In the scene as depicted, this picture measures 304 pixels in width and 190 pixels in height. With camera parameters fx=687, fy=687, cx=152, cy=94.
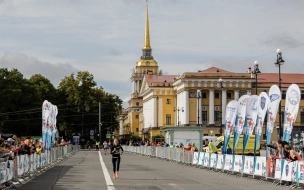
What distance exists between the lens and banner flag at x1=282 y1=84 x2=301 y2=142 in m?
27.0

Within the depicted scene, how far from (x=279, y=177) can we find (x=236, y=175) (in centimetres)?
609

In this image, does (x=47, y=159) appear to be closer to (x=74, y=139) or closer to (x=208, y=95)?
(x=74, y=139)

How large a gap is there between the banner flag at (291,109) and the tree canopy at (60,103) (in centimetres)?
7886

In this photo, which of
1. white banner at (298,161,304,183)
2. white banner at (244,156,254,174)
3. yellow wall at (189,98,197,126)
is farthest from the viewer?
yellow wall at (189,98,197,126)

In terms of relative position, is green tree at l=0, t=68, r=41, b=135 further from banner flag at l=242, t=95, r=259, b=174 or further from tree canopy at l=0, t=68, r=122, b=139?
banner flag at l=242, t=95, r=259, b=174

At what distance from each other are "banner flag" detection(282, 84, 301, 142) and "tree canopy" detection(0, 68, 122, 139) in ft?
259

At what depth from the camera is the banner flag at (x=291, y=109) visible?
26953 millimetres

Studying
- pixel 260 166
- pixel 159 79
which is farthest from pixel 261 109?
pixel 159 79

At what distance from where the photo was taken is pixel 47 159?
41.0 m

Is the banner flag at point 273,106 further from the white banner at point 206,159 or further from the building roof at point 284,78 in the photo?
the building roof at point 284,78

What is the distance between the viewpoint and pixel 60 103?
12600cm

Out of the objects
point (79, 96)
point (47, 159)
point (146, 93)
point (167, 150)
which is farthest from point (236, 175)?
point (146, 93)

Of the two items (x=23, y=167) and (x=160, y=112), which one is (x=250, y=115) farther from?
(x=160, y=112)

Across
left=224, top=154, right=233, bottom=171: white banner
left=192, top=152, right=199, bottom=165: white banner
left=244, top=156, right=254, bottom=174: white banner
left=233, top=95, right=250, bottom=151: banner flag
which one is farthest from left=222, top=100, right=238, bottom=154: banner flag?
left=244, top=156, right=254, bottom=174: white banner
